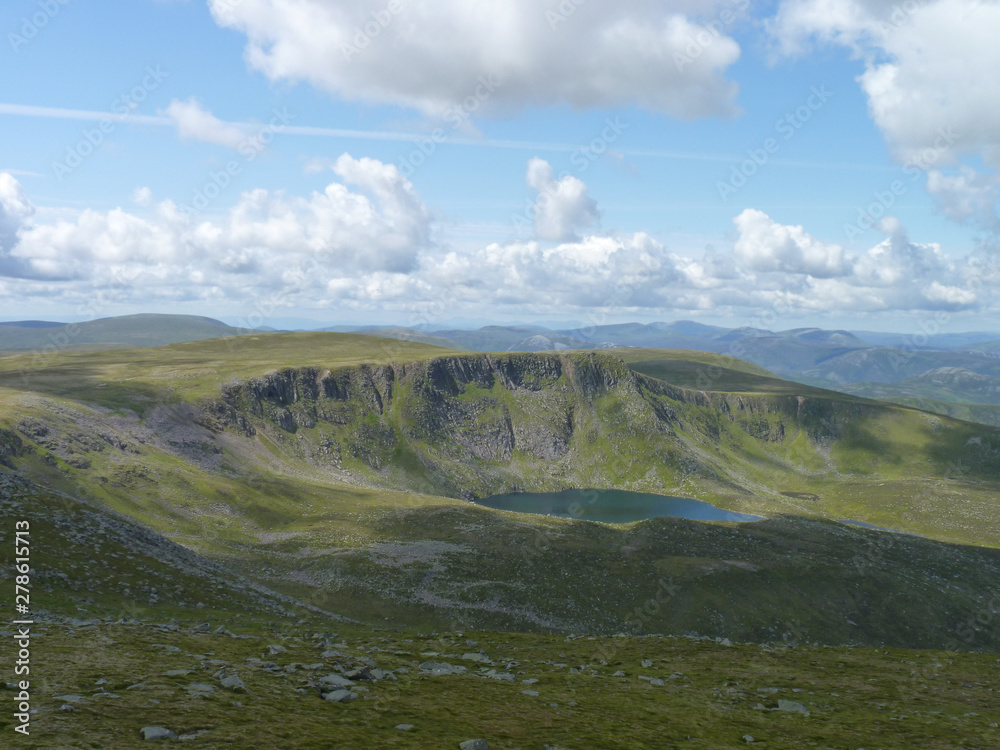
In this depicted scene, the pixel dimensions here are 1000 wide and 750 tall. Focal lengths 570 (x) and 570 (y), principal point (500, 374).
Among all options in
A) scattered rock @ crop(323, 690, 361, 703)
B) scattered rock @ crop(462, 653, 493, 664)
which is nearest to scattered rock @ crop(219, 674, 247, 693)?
scattered rock @ crop(323, 690, 361, 703)

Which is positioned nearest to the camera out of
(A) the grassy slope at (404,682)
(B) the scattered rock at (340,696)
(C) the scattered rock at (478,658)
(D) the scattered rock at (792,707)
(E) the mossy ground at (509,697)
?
(E) the mossy ground at (509,697)

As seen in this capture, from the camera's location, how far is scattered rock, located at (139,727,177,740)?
14320 millimetres

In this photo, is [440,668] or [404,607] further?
[404,607]

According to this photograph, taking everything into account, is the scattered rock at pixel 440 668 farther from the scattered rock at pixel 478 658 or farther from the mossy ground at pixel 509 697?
the scattered rock at pixel 478 658

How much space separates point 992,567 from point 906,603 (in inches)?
1999

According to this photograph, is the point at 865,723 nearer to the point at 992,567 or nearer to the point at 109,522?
the point at 109,522

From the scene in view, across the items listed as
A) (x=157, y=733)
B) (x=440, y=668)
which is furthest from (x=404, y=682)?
(x=157, y=733)

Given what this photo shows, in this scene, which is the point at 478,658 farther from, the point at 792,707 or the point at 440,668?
the point at 792,707

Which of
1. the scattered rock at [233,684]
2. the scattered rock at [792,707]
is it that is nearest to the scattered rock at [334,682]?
the scattered rock at [233,684]

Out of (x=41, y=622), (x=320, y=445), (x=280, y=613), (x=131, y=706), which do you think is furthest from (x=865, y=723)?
(x=320, y=445)

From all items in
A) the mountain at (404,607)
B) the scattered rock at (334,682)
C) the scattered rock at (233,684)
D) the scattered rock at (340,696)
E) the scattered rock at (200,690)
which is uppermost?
the scattered rock at (200,690)

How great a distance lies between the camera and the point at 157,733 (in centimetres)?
1444

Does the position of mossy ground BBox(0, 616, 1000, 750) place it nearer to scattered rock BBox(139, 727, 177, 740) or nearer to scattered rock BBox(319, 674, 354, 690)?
scattered rock BBox(139, 727, 177, 740)

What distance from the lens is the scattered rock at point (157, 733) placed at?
47.0ft
